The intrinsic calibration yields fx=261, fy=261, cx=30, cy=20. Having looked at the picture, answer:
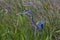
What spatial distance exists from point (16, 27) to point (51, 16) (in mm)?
528

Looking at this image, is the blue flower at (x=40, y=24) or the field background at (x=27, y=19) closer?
the field background at (x=27, y=19)

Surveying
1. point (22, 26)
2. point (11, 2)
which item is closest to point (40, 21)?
point (22, 26)

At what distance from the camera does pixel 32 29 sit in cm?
300

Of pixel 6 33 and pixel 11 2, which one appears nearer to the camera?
pixel 6 33

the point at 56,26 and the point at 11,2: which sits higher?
the point at 11,2

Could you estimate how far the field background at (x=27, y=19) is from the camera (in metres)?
2.86

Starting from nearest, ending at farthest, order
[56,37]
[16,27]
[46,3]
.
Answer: [16,27] → [56,37] → [46,3]

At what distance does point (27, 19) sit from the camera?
305 cm

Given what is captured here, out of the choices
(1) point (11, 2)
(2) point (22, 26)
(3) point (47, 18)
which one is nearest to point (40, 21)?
(3) point (47, 18)

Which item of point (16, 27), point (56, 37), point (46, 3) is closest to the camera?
point (16, 27)

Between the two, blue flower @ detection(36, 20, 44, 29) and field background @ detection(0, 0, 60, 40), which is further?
blue flower @ detection(36, 20, 44, 29)

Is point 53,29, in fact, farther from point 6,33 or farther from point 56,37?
point 6,33

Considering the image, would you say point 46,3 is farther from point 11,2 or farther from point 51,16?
point 11,2

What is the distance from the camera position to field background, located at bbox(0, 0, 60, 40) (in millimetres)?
2855
